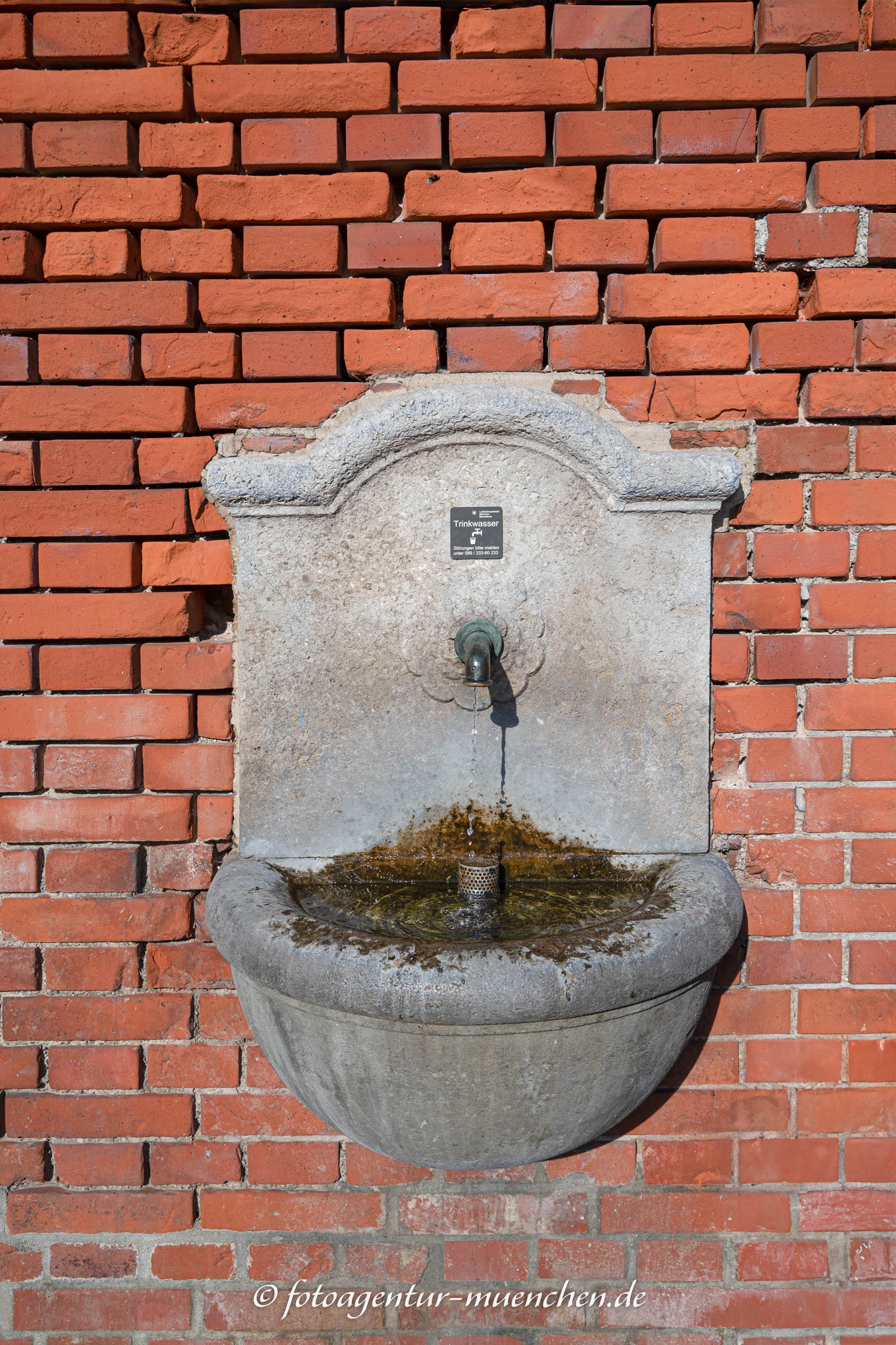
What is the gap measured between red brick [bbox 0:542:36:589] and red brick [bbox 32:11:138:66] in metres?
1.05

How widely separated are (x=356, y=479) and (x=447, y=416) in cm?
24

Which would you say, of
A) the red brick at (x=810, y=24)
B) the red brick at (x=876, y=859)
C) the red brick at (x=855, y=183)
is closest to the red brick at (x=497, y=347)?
the red brick at (x=855, y=183)

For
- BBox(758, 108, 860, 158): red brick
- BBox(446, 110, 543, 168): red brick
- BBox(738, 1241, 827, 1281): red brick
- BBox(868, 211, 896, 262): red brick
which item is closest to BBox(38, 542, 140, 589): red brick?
BBox(446, 110, 543, 168): red brick

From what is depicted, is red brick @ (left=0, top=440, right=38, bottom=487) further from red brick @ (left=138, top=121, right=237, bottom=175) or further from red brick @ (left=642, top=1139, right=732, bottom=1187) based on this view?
red brick @ (left=642, top=1139, right=732, bottom=1187)

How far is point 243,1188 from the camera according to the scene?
1841 mm

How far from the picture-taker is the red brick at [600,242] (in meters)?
1.73

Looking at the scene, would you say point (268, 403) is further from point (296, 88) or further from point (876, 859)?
point (876, 859)

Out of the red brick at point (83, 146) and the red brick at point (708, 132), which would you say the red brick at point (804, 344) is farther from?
the red brick at point (83, 146)

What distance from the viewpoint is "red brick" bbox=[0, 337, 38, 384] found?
175 centimetres

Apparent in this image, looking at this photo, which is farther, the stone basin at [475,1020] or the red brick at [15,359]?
the red brick at [15,359]

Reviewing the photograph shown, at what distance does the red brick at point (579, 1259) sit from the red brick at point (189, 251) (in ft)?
7.45

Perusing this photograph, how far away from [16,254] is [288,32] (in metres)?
0.75

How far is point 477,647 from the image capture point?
1.66 metres

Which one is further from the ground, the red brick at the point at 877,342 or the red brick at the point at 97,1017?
the red brick at the point at 877,342
